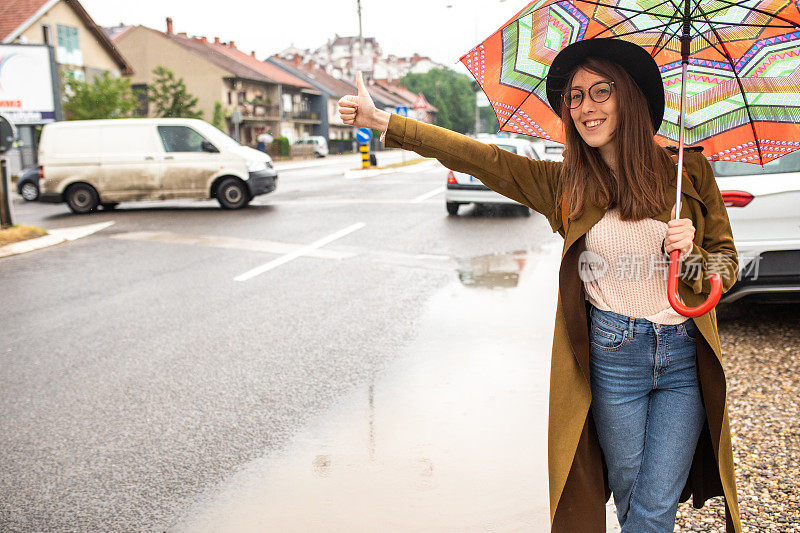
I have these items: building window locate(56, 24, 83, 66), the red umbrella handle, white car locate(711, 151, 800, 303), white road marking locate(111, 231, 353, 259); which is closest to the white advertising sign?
building window locate(56, 24, 83, 66)

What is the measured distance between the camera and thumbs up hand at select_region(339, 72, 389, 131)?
2389 millimetres

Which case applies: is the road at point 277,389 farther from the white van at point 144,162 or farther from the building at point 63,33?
the building at point 63,33

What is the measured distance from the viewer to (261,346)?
5957 mm

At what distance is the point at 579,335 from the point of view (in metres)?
2.31

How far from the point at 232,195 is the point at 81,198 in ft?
10.8

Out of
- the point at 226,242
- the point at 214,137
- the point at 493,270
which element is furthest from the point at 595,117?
the point at 214,137

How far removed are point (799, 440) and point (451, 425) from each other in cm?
180

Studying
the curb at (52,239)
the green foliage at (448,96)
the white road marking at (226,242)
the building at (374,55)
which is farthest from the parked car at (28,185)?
the building at (374,55)

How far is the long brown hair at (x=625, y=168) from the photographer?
2258 millimetres

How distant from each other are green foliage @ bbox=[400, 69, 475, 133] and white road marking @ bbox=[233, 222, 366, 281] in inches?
3239

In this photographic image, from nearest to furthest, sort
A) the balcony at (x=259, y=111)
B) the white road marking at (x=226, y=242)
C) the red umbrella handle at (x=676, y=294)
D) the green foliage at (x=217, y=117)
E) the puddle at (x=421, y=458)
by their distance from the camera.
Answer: the red umbrella handle at (x=676, y=294), the puddle at (x=421, y=458), the white road marking at (x=226, y=242), the green foliage at (x=217, y=117), the balcony at (x=259, y=111)

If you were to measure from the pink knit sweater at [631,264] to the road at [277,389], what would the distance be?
4.24 feet

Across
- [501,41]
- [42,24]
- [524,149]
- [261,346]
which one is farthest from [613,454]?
[42,24]

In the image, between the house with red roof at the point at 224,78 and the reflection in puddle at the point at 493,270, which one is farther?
the house with red roof at the point at 224,78
